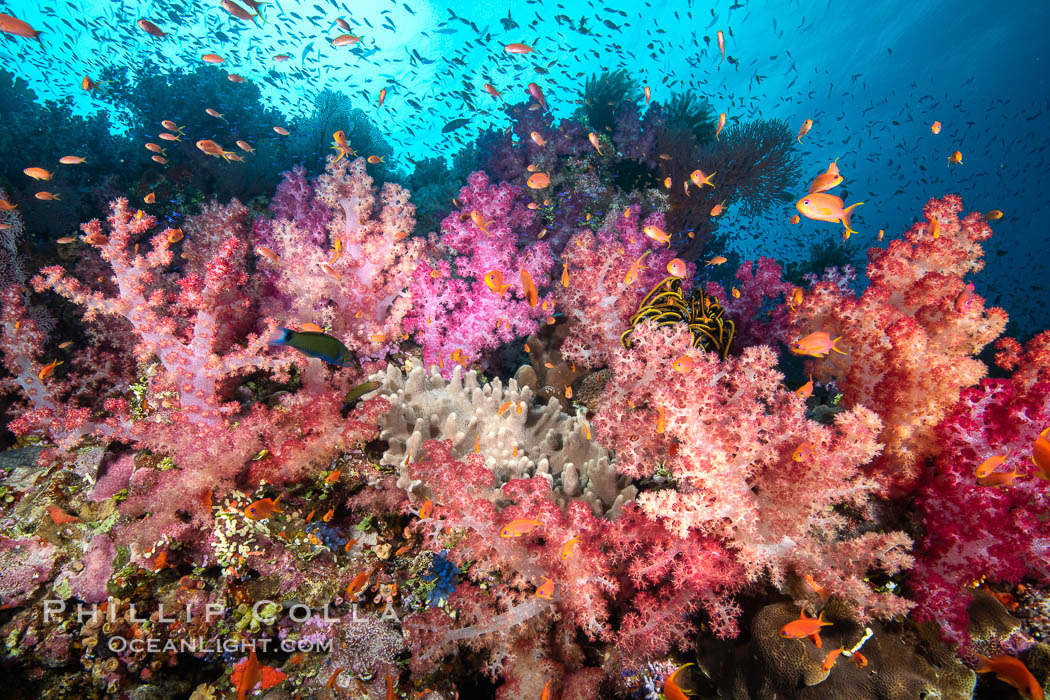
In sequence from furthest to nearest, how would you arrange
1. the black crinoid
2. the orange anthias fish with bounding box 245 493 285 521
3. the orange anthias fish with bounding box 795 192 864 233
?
the black crinoid → the orange anthias fish with bounding box 795 192 864 233 → the orange anthias fish with bounding box 245 493 285 521

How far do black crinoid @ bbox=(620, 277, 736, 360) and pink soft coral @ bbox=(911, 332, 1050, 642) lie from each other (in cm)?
179

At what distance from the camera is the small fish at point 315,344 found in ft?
8.54

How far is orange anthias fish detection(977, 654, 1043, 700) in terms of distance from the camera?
2.05 metres

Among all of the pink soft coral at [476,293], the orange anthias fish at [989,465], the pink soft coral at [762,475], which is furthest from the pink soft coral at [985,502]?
the pink soft coral at [476,293]

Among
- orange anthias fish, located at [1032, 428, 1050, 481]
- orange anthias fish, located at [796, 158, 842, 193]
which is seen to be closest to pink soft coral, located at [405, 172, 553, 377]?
orange anthias fish, located at [796, 158, 842, 193]

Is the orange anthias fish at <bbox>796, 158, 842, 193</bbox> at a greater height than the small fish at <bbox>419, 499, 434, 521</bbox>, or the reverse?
the orange anthias fish at <bbox>796, 158, 842, 193</bbox>

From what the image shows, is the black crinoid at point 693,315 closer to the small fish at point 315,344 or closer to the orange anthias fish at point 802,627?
the orange anthias fish at point 802,627

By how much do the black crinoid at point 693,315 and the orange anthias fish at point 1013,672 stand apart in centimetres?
262

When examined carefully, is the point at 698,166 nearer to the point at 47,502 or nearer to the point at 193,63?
the point at 47,502

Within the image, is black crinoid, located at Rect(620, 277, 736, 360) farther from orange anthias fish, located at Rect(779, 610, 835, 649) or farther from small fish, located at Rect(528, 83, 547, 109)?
small fish, located at Rect(528, 83, 547, 109)

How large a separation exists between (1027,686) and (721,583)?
4.86 ft

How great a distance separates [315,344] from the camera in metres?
2.72

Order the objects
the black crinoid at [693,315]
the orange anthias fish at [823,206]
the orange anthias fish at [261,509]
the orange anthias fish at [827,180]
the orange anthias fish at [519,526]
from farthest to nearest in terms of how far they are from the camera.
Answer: the orange anthias fish at [827,180], the black crinoid at [693,315], the orange anthias fish at [823,206], the orange anthias fish at [261,509], the orange anthias fish at [519,526]

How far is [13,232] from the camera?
15.4 feet
